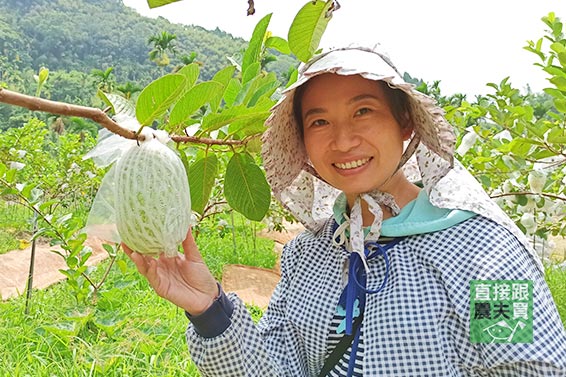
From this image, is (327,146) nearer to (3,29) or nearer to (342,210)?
(342,210)

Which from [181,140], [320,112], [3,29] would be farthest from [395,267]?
[3,29]

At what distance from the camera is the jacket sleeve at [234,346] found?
883mm

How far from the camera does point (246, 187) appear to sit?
0.94 meters

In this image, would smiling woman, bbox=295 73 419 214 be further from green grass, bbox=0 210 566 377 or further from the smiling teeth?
green grass, bbox=0 210 566 377

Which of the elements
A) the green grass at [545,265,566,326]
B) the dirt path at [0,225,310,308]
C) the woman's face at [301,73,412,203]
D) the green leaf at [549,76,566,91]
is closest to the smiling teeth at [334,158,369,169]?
the woman's face at [301,73,412,203]

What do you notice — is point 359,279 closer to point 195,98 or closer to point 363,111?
point 363,111

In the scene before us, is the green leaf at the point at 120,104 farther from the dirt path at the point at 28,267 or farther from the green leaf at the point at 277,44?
the dirt path at the point at 28,267

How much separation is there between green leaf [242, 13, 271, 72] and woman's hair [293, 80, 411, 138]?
0.09m

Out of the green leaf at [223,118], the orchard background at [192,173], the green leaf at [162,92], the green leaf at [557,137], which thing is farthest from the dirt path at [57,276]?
the green leaf at [162,92]

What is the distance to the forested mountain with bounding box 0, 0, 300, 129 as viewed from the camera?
37906 mm

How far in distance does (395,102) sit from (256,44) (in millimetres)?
254

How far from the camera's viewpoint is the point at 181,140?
731 millimetres

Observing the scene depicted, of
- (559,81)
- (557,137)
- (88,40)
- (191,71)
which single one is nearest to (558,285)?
(557,137)

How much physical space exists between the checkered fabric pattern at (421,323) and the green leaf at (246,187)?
15cm
